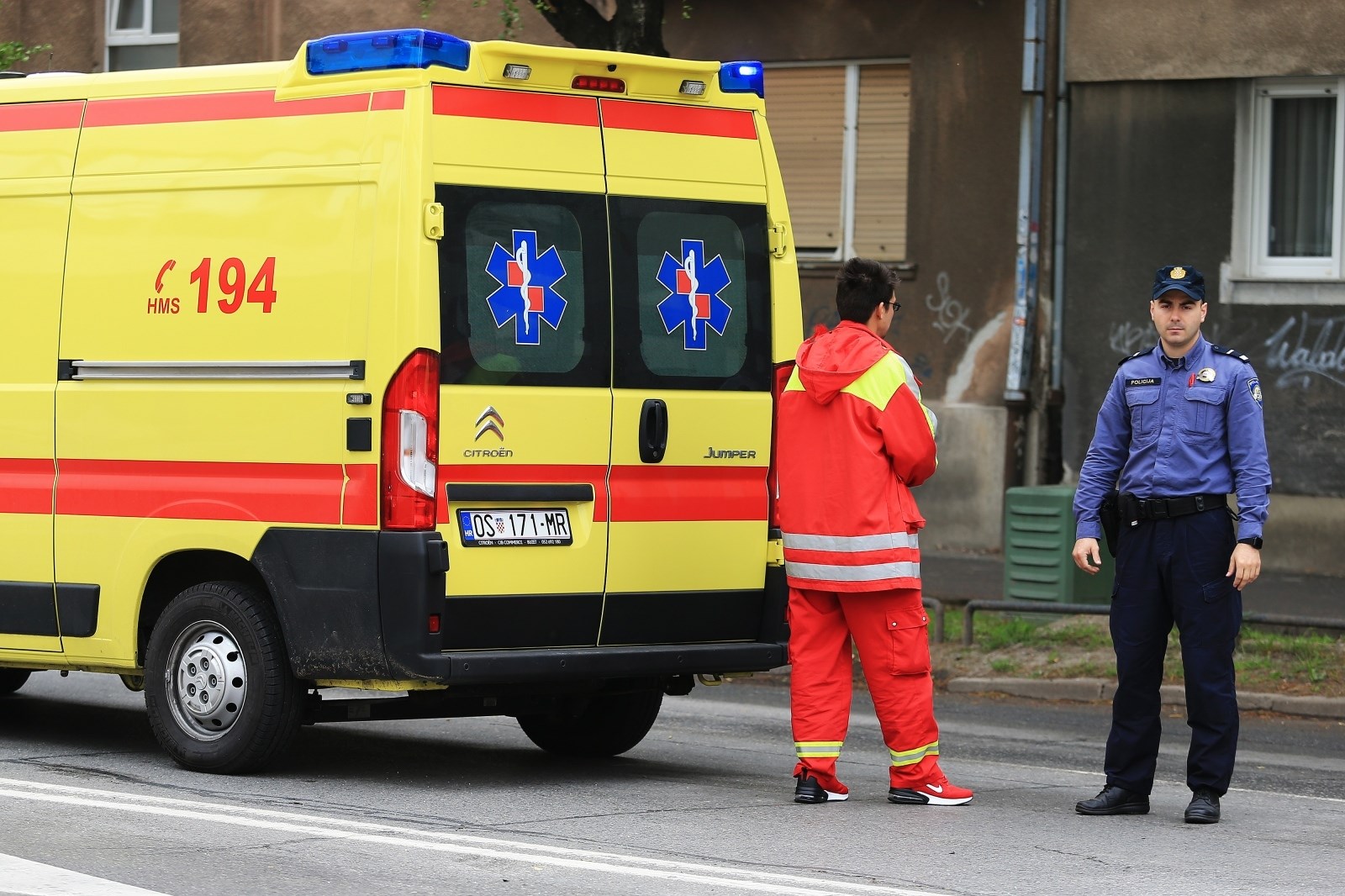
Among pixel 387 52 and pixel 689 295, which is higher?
pixel 387 52

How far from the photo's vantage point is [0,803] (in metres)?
7.19

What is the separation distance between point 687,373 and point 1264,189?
9.75 meters

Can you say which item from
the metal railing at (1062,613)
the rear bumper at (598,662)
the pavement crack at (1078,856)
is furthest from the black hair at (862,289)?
the metal railing at (1062,613)

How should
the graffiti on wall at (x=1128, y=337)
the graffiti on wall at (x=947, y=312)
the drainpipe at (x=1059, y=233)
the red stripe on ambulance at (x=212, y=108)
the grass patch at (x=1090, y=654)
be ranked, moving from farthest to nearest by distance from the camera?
1. the graffiti on wall at (x=947, y=312)
2. the drainpipe at (x=1059, y=233)
3. the graffiti on wall at (x=1128, y=337)
4. the grass patch at (x=1090, y=654)
5. the red stripe on ambulance at (x=212, y=108)

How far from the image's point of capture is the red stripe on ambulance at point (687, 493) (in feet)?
25.8

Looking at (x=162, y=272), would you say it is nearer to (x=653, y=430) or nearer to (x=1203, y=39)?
(x=653, y=430)

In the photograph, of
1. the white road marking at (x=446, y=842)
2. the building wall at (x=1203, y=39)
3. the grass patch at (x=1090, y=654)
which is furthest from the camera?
the building wall at (x=1203, y=39)

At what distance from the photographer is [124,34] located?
22094mm

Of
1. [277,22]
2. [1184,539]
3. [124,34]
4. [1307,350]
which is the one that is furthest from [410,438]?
[124,34]

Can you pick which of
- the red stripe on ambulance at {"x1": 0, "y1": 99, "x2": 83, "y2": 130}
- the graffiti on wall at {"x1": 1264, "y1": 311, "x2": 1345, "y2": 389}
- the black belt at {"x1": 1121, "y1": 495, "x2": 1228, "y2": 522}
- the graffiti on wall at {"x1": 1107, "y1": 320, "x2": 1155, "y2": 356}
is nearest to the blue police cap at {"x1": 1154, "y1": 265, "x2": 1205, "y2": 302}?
the black belt at {"x1": 1121, "y1": 495, "x2": 1228, "y2": 522}

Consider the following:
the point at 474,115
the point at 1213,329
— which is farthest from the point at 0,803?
the point at 1213,329

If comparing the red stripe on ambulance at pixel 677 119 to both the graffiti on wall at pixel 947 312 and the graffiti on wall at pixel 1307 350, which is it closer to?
the graffiti on wall at pixel 1307 350

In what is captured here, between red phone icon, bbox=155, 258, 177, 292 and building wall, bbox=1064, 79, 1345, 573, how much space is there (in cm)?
1028

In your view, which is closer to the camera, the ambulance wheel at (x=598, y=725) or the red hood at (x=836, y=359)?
the red hood at (x=836, y=359)
